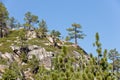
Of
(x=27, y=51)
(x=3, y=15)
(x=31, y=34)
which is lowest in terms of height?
(x=27, y=51)

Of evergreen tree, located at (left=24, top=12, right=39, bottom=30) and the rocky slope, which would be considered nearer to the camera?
the rocky slope

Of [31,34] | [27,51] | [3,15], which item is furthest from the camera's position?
[31,34]

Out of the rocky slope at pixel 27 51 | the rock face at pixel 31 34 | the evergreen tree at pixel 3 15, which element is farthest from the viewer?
the rock face at pixel 31 34

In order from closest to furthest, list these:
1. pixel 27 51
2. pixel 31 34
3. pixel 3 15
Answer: pixel 27 51
pixel 3 15
pixel 31 34

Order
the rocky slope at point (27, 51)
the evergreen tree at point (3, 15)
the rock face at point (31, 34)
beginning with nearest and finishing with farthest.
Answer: the rocky slope at point (27, 51)
the evergreen tree at point (3, 15)
the rock face at point (31, 34)

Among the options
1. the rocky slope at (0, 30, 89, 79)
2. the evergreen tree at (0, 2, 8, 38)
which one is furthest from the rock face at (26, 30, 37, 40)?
the evergreen tree at (0, 2, 8, 38)

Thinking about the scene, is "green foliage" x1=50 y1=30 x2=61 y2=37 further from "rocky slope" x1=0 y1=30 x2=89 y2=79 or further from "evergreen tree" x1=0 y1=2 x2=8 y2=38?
"evergreen tree" x1=0 y1=2 x2=8 y2=38

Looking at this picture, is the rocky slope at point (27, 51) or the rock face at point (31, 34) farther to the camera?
the rock face at point (31, 34)

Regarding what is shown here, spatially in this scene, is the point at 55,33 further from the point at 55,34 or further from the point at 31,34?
the point at 31,34

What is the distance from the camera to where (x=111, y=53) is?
508ft

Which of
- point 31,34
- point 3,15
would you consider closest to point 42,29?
point 31,34

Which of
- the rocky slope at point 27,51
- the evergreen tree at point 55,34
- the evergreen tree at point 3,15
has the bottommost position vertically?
the rocky slope at point 27,51

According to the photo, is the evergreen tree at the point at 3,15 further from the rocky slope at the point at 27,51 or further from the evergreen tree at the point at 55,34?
the evergreen tree at the point at 55,34

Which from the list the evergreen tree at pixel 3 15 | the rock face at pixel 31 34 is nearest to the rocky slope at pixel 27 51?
the rock face at pixel 31 34
